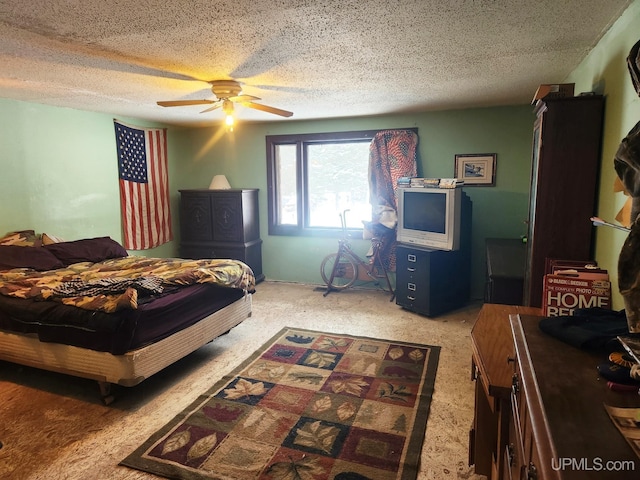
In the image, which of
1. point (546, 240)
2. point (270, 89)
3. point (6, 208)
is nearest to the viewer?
point (546, 240)

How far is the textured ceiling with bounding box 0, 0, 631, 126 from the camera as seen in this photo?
1.78 meters

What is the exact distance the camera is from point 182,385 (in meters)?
2.79

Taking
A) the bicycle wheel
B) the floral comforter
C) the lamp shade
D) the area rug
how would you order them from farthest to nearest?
the lamp shade → the bicycle wheel → the floral comforter → the area rug

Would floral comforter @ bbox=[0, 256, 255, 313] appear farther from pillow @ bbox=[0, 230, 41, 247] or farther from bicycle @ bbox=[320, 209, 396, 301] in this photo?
bicycle @ bbox=[320, 209, 396, 301]

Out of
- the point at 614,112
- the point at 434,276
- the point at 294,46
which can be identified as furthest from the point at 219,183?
the point at 614,112

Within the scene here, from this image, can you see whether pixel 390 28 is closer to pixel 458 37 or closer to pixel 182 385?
pixel 458 37

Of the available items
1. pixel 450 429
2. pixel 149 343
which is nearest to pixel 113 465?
pixel 149 343

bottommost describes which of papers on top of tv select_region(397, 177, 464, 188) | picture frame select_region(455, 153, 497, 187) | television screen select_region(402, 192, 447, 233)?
television screen select_region(402, 192, 447, 233)

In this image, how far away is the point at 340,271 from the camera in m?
5.15

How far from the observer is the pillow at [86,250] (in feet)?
A: 12.1

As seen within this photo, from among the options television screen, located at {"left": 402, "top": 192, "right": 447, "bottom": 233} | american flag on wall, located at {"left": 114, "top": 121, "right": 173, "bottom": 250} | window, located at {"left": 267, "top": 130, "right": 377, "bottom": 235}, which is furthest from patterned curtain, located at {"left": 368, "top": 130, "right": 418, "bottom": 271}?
american flag on wall, located at {"left": 114, "top": 121, "right": 173, "bottom": 250}

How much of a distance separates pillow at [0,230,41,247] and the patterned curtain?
3.37m

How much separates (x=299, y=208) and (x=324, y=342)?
91.5 inches

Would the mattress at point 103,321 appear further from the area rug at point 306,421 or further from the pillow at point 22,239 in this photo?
the pillow at point 22,239
